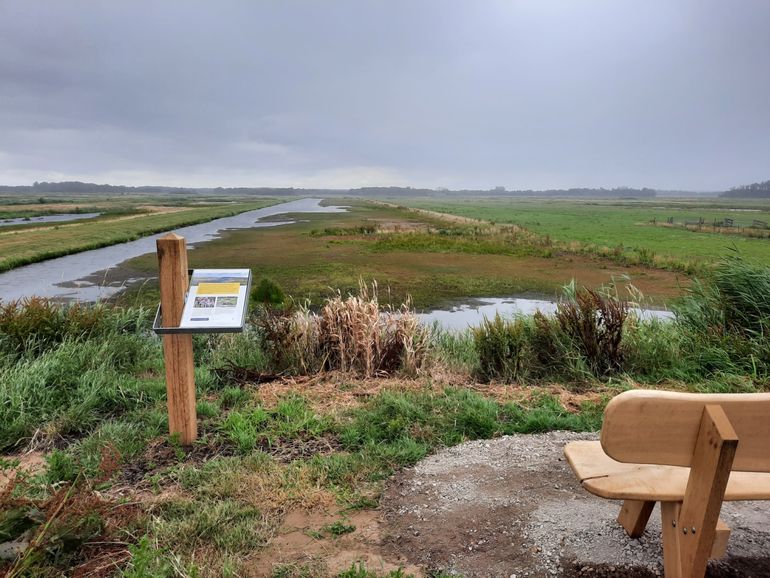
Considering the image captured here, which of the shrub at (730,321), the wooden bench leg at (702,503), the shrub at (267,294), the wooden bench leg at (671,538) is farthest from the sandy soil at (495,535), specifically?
the shrub at (267,294)

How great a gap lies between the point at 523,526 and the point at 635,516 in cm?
60

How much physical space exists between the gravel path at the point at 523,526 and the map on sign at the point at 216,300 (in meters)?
1.73

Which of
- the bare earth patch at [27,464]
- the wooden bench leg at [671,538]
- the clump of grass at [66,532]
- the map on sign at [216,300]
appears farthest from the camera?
the map on sign at [216,300]

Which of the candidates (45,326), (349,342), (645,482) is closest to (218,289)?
(349,342)

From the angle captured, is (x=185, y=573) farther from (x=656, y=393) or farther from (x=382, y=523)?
(x=656, y=393)

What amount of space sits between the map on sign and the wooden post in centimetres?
9

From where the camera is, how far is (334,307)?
6.98 m

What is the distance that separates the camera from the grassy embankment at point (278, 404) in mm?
2812

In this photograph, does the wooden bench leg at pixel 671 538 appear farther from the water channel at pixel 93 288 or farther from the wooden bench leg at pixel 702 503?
the water channel at pixel 93 288

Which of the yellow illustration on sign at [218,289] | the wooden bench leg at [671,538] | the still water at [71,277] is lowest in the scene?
the still water at [71,277]

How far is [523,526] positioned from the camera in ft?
9.66

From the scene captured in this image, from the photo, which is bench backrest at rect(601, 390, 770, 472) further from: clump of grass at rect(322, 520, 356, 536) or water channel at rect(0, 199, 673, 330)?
water channel at rect(0, 199, 673, 330)

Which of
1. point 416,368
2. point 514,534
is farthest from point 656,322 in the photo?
point 514,534

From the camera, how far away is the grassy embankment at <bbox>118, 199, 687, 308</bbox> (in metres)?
18.7
